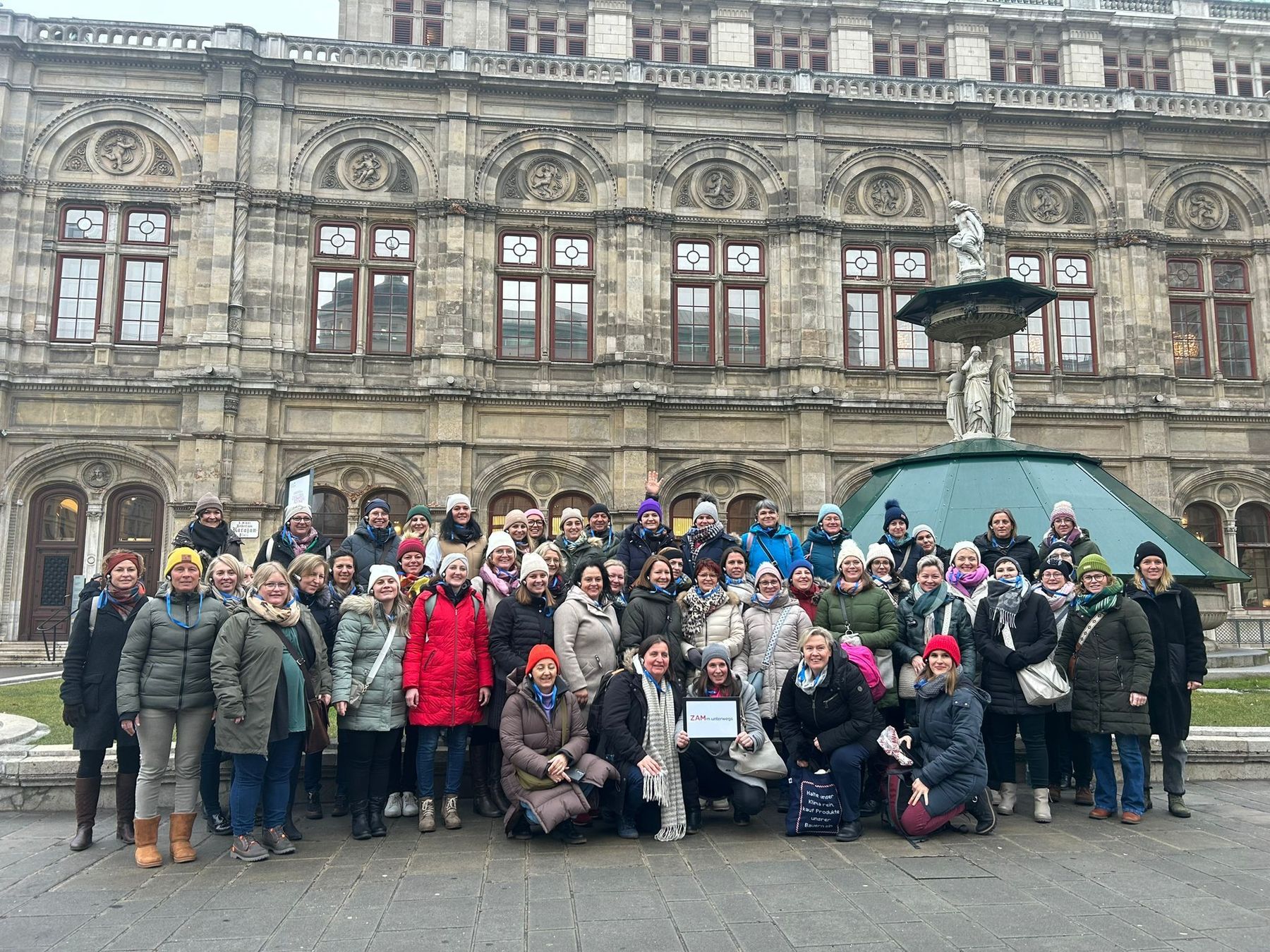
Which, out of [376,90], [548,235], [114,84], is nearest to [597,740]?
[548,235]

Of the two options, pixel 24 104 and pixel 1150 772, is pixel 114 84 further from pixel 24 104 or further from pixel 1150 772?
pixel 1150 772

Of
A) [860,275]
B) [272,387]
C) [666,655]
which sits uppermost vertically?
[860,275]

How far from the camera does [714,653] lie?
675 centimetres

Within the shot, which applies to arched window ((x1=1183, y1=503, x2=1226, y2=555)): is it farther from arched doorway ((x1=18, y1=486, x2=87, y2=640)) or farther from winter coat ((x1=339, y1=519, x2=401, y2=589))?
arched doorway ((x1=18, y1=486, x2=87, y2=640))

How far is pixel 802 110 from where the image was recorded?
23.9m

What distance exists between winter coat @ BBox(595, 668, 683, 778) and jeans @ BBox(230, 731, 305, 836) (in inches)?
84.3

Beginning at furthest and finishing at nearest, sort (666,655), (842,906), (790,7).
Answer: (790,7) → (666,655) → (842,906)

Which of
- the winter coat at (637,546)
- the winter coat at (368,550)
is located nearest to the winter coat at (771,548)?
the winter coat at (637,546)

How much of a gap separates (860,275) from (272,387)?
14.6 m

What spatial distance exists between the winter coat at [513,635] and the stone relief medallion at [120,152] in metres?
20.3

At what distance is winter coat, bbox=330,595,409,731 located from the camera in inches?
264

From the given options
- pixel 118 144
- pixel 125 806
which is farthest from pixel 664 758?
pixel 118 144

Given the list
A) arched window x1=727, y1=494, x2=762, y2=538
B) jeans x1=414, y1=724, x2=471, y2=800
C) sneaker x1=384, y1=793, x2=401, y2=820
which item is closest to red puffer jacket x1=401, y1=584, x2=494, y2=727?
jeans x1=414, y1=724, x2=471, y2=800

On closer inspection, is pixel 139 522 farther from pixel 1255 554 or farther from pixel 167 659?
pixel 1255 554
